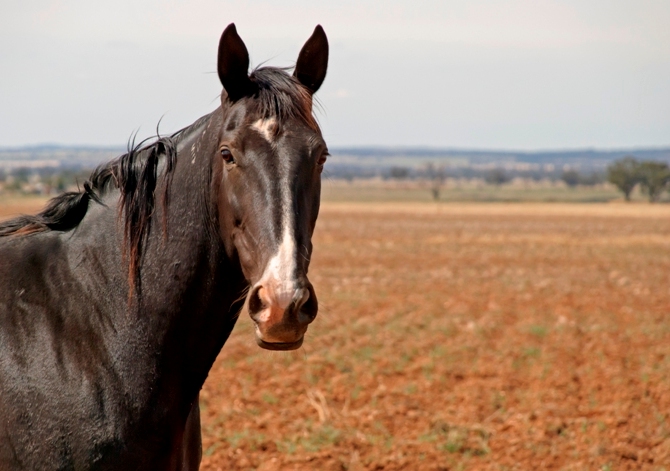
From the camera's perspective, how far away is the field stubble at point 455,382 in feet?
23.5

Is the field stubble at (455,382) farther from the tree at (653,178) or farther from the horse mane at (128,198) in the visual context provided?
the tree at (653,178)

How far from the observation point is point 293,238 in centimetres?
285

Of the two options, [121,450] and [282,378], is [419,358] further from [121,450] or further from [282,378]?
[121,450]

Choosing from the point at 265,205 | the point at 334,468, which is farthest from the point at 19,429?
the point at 334,468

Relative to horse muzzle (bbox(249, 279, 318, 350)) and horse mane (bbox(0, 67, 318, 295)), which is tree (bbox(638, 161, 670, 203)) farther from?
horse muzzle (bbox(249, 279, 318, 350))

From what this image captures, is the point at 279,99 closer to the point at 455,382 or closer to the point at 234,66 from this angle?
the point at 234,66

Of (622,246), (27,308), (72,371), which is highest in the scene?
(27,308)

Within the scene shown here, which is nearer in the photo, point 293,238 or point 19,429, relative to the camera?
point 293,238

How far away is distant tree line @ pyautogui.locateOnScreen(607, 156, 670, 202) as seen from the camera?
93875 millimetres

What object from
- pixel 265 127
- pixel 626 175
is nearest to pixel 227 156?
pixel 265 127

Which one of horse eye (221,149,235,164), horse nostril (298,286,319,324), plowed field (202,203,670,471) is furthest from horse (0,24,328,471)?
plowed field (202,203,670,471)

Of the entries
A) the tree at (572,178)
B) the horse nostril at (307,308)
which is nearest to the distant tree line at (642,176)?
the tree at (572,178)

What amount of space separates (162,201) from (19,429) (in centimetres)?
102

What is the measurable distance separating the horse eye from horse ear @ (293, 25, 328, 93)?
21.7 inches
